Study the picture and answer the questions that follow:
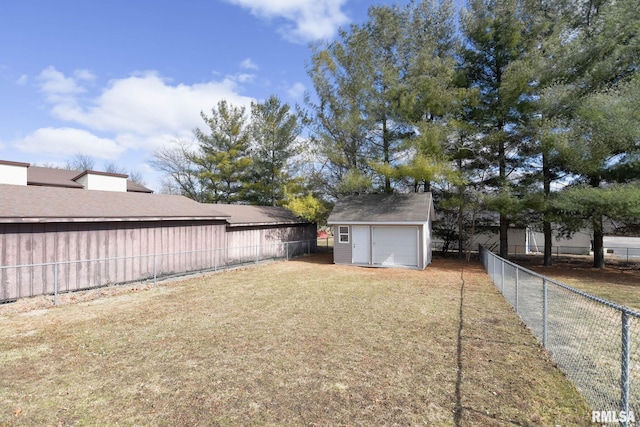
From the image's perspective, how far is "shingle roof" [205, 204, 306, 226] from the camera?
1731 centimetres

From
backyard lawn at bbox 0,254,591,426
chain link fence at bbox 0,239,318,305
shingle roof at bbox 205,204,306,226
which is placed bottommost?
backyard lawn at bbox 0,254,591,426

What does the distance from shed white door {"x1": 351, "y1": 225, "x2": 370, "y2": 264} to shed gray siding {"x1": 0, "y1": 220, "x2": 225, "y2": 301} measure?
7.31 meters

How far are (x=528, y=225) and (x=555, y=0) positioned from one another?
40.6ft

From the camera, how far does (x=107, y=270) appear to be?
37.2ft

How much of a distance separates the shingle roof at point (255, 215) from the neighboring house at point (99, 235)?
134 mm

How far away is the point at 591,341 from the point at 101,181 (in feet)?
69.6

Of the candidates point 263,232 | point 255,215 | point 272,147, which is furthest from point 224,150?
point 263,232

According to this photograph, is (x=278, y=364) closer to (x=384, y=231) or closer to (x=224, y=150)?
(x=384, y=231)

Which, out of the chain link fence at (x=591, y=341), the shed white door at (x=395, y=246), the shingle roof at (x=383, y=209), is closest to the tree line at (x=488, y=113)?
the shingle roof at (x=383, y=209)

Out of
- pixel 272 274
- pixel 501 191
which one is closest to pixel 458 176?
pixel 501 191

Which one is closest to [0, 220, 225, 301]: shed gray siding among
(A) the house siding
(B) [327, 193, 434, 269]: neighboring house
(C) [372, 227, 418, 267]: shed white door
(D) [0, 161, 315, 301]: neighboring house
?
(D) [0, 161, 315, 301]: neighboring house

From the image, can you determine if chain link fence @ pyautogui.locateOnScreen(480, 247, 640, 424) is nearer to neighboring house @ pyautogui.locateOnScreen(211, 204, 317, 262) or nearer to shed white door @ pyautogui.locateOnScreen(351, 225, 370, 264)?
shed white door @ pyautogui.locateOnScreen(351, 225, 370, 264)

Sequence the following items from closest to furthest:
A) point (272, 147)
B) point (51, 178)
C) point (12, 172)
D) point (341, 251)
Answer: point (12, 172) → point (341, 251) → point (51, 178) → point (272, 147)

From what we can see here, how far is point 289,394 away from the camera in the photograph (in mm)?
4145
